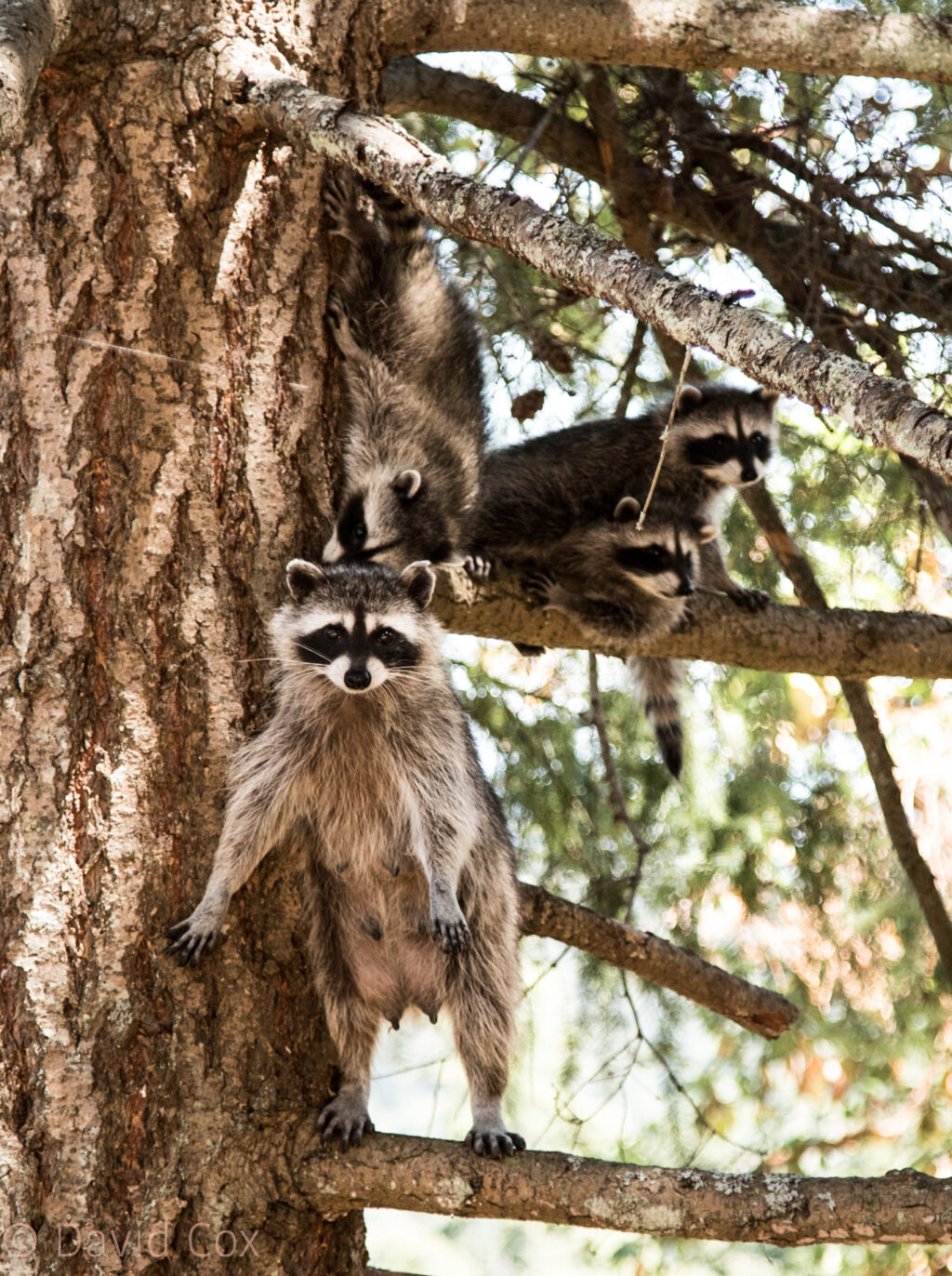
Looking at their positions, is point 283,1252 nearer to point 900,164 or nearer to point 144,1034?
point 144,1034

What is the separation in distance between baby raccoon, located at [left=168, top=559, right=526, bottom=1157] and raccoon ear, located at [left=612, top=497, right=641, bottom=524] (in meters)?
1.65

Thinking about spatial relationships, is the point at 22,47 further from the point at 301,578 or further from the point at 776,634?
the point at 776,634

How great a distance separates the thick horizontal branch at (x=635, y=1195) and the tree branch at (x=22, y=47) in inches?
63.7

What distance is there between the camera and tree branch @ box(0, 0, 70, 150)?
1746 mm

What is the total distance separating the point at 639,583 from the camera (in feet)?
14.5

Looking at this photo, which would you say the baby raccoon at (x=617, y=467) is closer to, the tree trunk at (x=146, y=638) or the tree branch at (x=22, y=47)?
the tree trunk at (x=146, y=638)

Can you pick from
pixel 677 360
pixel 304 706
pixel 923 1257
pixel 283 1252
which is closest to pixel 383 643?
pixel 304 706

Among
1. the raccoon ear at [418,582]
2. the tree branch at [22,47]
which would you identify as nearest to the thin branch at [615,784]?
the raccoon ear at [418,582]

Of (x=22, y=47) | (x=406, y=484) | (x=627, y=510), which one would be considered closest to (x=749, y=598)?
(x=627, y=510)

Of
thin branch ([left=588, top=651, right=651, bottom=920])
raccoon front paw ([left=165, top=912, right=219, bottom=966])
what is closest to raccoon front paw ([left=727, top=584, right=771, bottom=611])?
thin branch ([left=588, top=651, right=651, bottom=920])

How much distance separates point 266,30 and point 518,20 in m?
0.54

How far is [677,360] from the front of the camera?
3863 mm

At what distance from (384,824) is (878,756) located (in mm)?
1407

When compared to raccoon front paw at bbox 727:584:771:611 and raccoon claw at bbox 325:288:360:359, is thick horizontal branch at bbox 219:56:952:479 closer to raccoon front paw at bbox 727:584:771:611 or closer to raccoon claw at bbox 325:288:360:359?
raccoon claw at bbox 325:288:360:359
